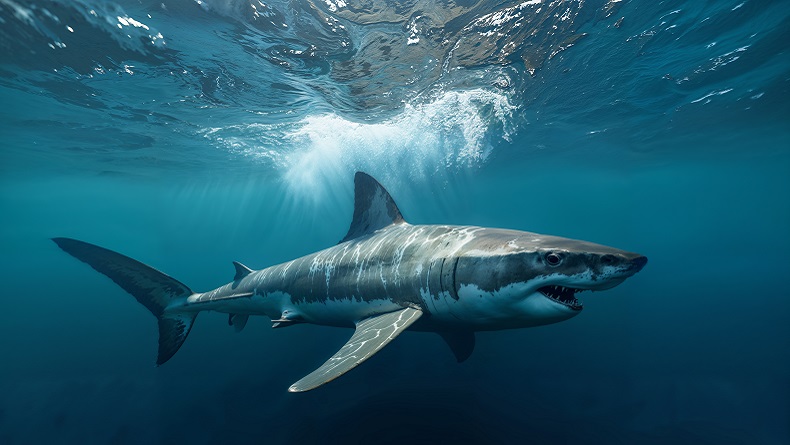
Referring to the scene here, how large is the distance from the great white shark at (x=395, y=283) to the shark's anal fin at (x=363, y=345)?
0.02m

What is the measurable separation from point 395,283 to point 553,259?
2.21m

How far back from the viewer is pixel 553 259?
125 inches

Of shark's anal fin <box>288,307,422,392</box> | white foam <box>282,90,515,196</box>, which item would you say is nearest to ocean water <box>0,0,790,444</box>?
white foam <box>282,90,515,196</box>

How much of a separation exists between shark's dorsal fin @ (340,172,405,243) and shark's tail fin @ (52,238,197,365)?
3798 mm

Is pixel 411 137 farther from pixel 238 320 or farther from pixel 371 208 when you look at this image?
pixel 238 320

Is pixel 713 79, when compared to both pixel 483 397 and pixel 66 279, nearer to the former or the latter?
pixel 483 397

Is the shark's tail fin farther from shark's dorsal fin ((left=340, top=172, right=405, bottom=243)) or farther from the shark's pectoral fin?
the shark's pectoral fin

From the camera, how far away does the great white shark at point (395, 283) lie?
3.26m

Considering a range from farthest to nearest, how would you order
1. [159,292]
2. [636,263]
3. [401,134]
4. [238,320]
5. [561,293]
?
[401,134] < [238,320] < [159,292] < [561,293] < [636,263]

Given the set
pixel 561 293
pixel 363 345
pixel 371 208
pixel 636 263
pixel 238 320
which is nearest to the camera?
pixel 636 263

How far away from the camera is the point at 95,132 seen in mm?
18453

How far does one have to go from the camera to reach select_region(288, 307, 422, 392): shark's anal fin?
3259 mm

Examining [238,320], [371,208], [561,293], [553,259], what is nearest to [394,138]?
[371,208]

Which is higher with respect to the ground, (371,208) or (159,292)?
(371,208)
